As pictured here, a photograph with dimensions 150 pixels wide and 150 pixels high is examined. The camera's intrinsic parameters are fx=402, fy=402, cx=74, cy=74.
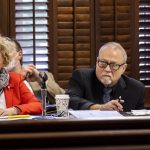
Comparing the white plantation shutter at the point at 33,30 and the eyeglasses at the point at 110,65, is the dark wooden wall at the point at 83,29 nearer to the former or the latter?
the white plantation shutter at the point at 33,30

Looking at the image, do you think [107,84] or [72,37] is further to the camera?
[72,37]

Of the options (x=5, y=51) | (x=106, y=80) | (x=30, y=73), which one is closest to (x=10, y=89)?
(x=5, y=51)

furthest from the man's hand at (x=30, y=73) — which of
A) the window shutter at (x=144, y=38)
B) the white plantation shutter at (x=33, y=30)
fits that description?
the window shutter at (x=144, y=38)

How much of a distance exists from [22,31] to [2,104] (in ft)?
3.98

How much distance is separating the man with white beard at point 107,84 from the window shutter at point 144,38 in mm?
973

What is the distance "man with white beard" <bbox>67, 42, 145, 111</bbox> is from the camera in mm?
2393

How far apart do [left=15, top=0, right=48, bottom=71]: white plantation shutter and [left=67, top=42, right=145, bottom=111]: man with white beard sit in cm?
92

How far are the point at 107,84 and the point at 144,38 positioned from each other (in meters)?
1.22

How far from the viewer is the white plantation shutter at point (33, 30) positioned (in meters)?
3.36

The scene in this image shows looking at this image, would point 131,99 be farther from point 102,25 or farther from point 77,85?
point 102,25

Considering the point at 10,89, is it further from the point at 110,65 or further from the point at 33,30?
the point at 33,30

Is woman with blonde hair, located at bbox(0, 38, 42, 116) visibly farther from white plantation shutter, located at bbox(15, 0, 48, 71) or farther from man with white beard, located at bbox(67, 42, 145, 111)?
white plantation shutter, located at bbox(15, 0, 48, 71)

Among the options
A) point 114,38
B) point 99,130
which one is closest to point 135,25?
point 114,38

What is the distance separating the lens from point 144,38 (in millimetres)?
3508
